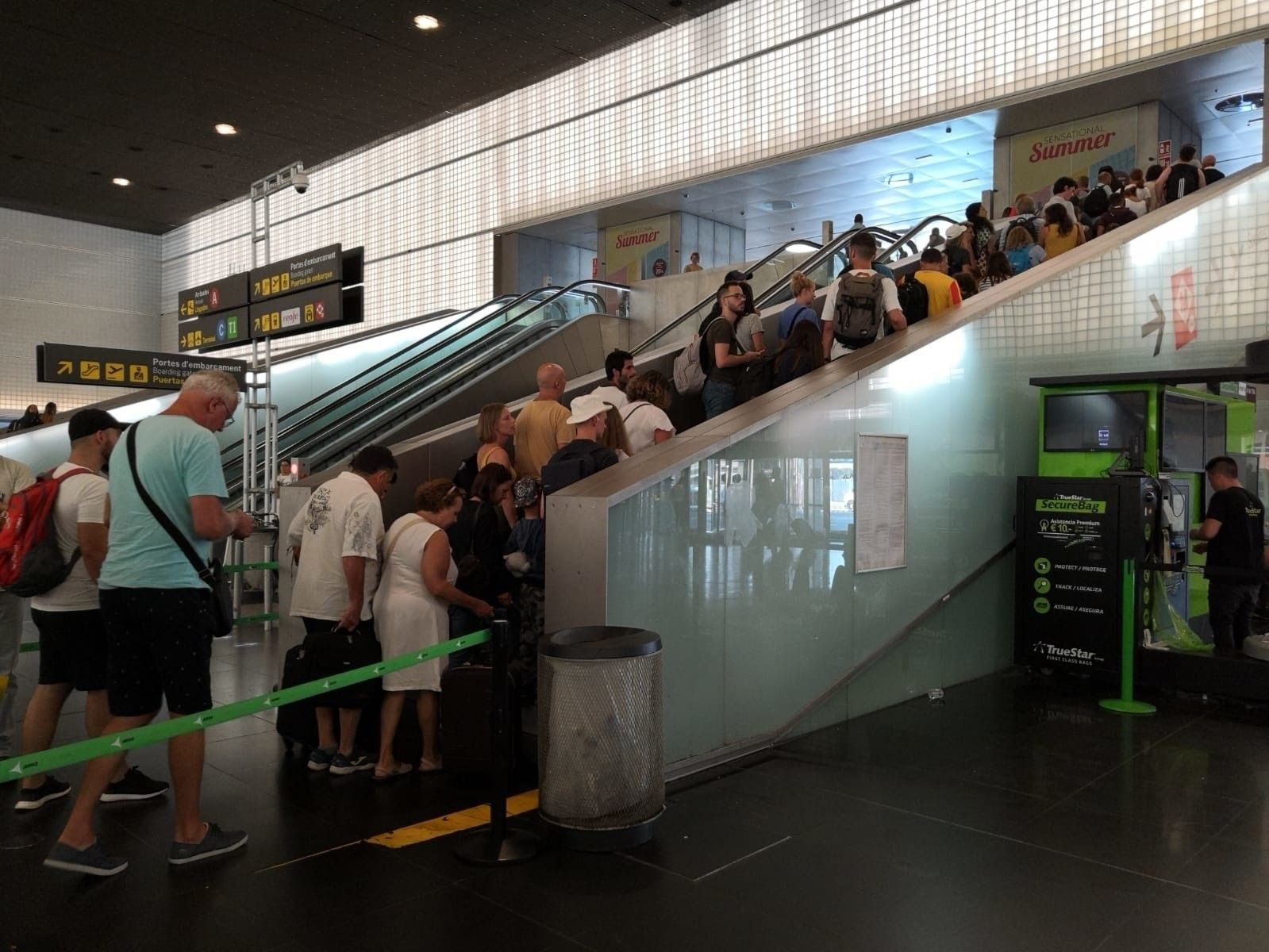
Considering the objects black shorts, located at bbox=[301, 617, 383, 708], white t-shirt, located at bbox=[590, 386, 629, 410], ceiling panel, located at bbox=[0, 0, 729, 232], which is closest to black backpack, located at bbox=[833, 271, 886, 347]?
white t-shirt, located at bbox=[590, 386, 629, 410]

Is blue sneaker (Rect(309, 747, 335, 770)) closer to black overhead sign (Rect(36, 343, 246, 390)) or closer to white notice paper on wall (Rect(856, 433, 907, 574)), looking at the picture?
white notice paper on wall (Rect(856, 433, 907, 574))

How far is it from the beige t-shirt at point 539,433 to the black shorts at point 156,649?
238cm

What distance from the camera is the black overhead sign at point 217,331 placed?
930 cm

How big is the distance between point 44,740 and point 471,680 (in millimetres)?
1829

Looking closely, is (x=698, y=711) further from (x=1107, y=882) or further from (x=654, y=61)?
(x=654, y=61)

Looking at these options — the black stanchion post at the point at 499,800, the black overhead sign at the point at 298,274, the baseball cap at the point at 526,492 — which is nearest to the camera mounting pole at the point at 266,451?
the black overhead sign at the point at 298,274

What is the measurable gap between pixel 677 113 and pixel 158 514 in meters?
15.3

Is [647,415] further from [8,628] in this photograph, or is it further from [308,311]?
[308,311]

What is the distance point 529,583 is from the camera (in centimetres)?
446

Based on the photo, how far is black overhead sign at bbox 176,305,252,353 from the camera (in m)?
9.30

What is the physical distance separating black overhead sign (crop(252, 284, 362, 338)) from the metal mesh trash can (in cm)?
545

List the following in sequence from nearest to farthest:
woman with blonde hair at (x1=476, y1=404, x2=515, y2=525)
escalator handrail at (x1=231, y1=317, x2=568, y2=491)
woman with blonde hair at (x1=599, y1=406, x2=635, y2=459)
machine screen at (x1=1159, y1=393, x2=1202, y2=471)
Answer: woman with blonde hair at (x1=599, y1=406, x2=635, y2=459) < woman with blonde hair at (x1=476, y1=404, x2=515, y2=525) < machine screen at (x1=1159, y1=393, x2=1202, y2=471) < escalator handrail at (x1=231, y1=317, x2=568, y2=491)

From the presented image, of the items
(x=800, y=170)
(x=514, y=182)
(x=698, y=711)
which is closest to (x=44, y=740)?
(x=698, y=711)

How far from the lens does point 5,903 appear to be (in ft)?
10.2
